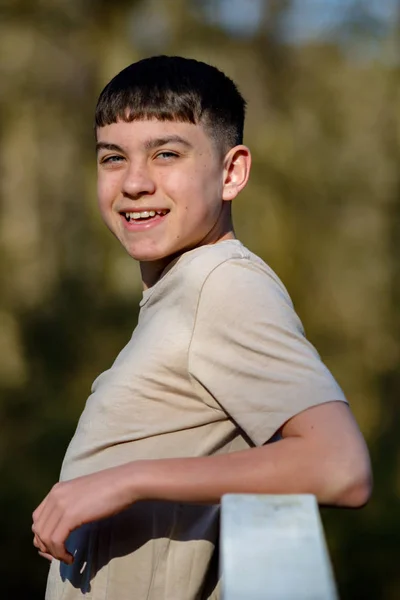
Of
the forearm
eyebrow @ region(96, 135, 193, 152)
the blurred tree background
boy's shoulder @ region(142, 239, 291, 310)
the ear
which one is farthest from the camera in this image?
the blurred tree background

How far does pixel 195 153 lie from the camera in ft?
5.48

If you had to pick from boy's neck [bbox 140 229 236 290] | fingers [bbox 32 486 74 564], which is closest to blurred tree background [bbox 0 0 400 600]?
boy's neck [bbox 140 229 236 290]

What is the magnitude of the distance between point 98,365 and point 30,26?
2.77m

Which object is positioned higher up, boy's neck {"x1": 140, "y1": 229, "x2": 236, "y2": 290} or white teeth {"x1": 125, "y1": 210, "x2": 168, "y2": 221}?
white teeth {"x1": 125, "y1": 210, "x2": 168, "y2": 221}

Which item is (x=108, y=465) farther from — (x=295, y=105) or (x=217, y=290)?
(x=295, y=105)

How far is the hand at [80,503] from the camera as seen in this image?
1.33m

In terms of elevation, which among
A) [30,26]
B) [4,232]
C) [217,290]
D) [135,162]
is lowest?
[4,232]

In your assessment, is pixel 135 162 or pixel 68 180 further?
pixel 68 180

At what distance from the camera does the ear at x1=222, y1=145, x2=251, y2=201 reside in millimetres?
1752

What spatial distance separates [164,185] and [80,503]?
1.81ft

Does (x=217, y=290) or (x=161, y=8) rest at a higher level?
(x=161, y=8)

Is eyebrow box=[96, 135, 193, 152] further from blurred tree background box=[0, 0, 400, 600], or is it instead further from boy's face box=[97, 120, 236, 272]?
blurred tree background box=[0, 0, 400, 600]

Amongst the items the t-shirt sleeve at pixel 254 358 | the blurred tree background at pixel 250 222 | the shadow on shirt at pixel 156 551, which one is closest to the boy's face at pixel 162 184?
the t-shirt sleeve at pixel 254 358

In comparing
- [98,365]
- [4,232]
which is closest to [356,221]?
[98,365]
